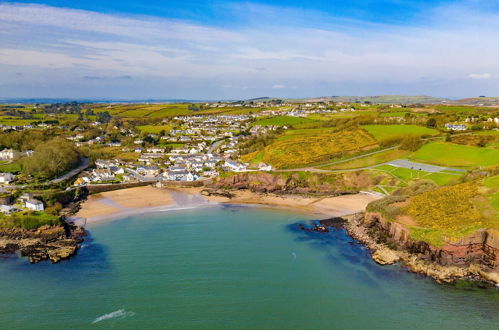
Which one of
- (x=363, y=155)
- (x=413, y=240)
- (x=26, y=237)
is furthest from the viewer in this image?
(x=363, y=155)

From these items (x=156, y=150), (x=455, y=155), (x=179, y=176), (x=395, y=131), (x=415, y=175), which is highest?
(x=395, y=131)

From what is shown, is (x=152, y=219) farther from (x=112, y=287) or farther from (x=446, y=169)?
(x=446, y=169)

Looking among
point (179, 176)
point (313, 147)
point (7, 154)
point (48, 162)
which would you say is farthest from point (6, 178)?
point (313, 147)

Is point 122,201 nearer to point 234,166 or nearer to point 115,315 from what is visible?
point 234,166

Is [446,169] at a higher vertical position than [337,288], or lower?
higher

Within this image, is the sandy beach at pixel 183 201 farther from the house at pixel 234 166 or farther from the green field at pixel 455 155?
the green field at pixel 455 155

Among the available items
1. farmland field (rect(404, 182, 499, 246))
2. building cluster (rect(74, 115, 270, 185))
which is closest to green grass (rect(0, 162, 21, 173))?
building cluster (rect(74, 115, 270, 185))

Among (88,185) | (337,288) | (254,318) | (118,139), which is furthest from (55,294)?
(118,139)
